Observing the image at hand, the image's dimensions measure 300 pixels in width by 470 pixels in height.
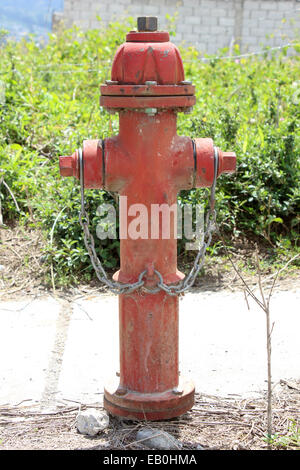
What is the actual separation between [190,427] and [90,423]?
0.40 metres

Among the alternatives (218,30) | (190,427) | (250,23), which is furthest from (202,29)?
(190,427)

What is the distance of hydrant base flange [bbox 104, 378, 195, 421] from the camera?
8.14 feet

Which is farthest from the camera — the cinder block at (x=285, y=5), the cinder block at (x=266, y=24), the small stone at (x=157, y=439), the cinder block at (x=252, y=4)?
the cinder block at (x=266, y=24)

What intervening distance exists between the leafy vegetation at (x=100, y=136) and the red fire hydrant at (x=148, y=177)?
1.17 metres

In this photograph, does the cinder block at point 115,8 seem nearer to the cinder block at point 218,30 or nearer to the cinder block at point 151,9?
the cinder block at point 151,9

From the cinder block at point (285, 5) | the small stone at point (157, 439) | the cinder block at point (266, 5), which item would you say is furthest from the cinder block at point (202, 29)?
the small stone at point (157, 439)

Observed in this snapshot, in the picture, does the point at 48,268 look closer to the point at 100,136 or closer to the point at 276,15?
the point at 100,136

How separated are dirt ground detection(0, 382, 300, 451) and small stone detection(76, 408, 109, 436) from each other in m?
0.03

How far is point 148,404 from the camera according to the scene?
2.48 metres

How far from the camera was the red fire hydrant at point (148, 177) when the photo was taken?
7.41 feet

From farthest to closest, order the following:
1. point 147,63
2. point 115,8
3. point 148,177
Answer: point 115,8 < point 148,177 < point 147,63
